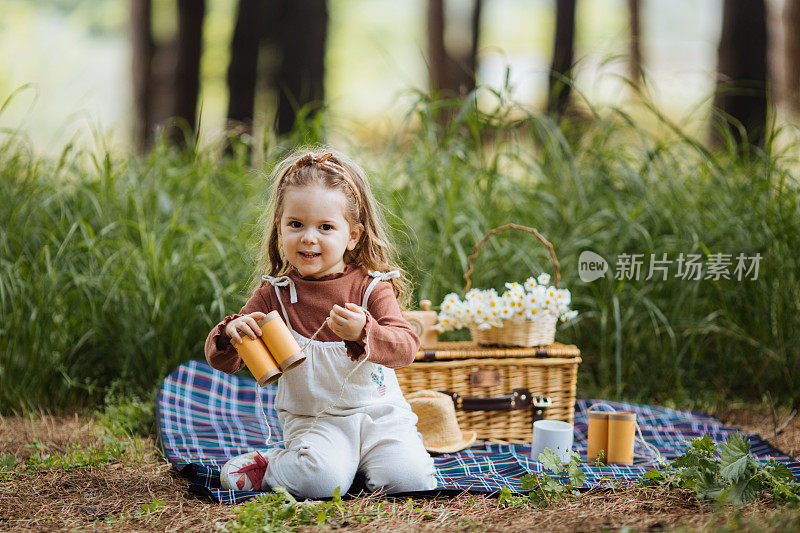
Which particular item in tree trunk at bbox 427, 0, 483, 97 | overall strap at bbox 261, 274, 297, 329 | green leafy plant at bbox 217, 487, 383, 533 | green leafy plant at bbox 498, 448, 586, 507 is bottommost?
green leafy plant at bbox 217, 487, 383, 533

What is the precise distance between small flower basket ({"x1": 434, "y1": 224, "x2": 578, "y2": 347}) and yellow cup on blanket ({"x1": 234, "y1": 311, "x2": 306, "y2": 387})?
0.91m

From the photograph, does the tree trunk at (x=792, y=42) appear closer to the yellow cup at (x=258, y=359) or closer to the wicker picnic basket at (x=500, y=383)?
the wicker picnic basket at (x=500, y=383)

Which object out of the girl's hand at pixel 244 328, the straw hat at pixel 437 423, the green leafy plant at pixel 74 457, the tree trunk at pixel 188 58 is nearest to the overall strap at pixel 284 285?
the girl's hand at pixel 244 328

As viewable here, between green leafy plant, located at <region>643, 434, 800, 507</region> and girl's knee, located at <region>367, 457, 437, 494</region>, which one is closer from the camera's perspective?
green leafy plant, located at <region>643, 434, 800, 507</region>

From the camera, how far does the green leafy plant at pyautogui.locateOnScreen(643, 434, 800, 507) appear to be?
6.84 ft

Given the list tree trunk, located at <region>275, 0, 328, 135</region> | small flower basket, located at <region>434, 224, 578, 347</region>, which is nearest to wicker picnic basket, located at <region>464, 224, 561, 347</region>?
small flower basket, located at <region>434, 224, 578, 347</region>

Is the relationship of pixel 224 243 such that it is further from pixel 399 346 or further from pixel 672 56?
pixel 672 56

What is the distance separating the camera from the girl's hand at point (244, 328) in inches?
85.1

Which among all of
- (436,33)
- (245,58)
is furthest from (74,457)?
(436,33)

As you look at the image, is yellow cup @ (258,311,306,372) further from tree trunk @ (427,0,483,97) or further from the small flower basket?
tree trunk @ (427,0,483,97)

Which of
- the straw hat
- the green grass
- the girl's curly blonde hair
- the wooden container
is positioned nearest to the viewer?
the girl's curly blonde hair

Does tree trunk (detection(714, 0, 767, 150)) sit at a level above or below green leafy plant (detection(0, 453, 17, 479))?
above

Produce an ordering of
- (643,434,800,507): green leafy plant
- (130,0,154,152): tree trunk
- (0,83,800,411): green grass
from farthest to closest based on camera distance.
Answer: (130,0,154,152): tree trunk → (0,83,800,411): green grass → (643,434,800,507): green leafy plant

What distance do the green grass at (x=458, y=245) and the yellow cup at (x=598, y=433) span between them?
672 mm
